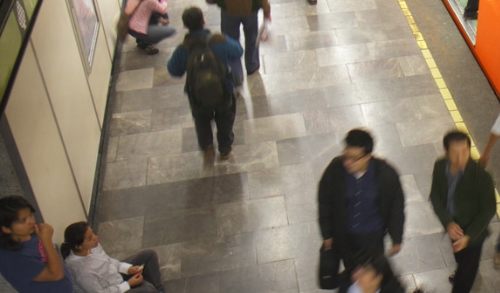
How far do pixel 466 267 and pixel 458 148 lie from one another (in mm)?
977

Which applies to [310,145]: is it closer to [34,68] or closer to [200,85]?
[200,85]

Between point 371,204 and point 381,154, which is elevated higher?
point 371,204

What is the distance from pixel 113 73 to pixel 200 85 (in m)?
2.87

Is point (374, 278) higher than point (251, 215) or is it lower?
higher

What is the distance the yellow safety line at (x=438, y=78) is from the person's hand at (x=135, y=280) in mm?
3157

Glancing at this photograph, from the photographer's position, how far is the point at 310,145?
6.56m

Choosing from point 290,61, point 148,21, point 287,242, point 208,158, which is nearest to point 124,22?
point 148,21

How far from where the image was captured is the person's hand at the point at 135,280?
187 inches

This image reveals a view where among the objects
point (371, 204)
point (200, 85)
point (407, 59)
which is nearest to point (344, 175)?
point (371, 204)

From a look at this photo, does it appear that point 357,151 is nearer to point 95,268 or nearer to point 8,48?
point 95,268

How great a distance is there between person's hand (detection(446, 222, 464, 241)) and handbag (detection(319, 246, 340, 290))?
78 centimetres

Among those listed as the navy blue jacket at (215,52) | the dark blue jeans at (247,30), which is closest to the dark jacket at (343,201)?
the navy blue jacket at (215,52)

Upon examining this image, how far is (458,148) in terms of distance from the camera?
13.4 feet

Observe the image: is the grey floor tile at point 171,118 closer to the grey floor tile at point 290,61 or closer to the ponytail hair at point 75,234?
the grey floor tile at point 290,61
